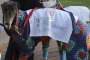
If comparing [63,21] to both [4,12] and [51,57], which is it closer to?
[4,12]

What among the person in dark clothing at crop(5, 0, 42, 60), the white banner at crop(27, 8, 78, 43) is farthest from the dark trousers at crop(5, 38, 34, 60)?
the white banner at crop(27, 8, 78, 43)

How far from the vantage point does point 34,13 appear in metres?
4.23

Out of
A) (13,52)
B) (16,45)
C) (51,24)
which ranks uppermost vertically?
(51,24)

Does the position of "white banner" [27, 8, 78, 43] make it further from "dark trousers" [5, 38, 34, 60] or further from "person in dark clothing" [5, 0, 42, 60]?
"dark trousers" [5, 38, 34, 60]

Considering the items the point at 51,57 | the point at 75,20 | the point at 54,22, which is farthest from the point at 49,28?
the point at 51,57

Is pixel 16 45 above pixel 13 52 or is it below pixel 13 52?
above

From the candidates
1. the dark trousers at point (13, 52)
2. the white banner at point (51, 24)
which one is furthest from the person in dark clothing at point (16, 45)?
the white banner at point (51, 24)

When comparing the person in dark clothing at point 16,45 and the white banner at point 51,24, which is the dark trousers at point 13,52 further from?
the white banner at point 51,24

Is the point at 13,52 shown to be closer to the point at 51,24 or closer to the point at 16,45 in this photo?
the point at 16,45

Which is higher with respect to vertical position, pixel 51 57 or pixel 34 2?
pixel 34 2

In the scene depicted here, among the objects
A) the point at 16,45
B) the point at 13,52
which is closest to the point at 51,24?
the point at 16,45

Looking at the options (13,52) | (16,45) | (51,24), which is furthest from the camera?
(13,52)

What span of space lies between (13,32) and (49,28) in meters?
0.49

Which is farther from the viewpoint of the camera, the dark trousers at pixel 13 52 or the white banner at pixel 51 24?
the dark trousers at pixel 13 52
